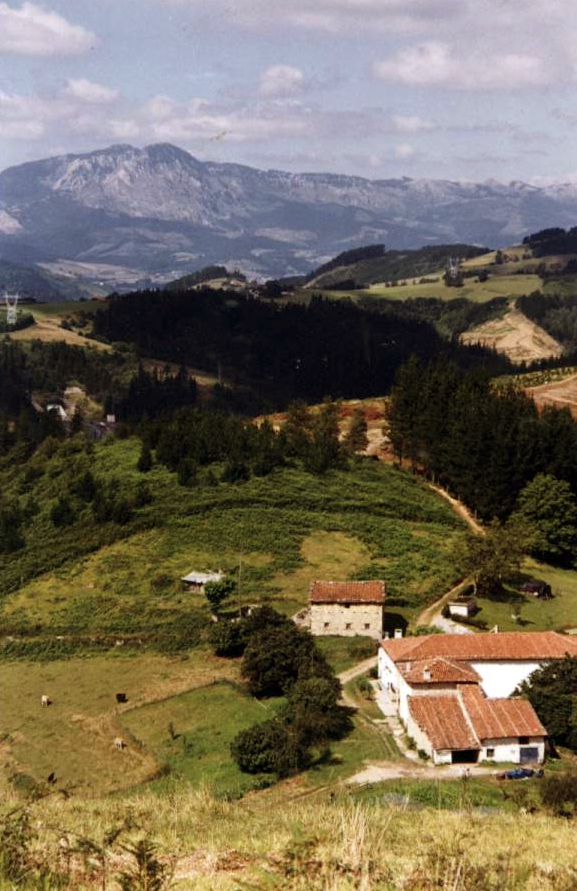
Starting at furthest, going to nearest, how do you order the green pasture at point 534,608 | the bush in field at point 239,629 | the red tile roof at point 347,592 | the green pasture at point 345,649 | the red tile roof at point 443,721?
the green pasture at point 534,608 < the red tile roof at point 347,592 < the green pasture at point 345,649 < the bush in field at point 239,629 < the red tile roof at point 443,721

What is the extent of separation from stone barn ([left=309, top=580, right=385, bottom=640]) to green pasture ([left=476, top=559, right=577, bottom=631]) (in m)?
6.42

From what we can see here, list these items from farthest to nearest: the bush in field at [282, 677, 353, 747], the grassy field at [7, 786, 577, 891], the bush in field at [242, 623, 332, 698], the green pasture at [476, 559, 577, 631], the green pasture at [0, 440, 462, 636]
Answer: the green pasture at [0, 440, 462, 636], the green pasture at [476, 559, 577, 631], the bush in field at [242, 623, 332, 698], the bush in field at [282, 677, 353, 747], the grassy field at [7, 786, 577, 891]

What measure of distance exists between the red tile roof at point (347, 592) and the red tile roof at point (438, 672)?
29.8 feet

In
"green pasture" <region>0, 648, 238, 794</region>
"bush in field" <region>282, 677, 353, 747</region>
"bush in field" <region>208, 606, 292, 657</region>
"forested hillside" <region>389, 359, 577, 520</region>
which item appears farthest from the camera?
"forested hillside" <region>389, 359, 577, 520</region>

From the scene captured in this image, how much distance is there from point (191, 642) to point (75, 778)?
15577mm

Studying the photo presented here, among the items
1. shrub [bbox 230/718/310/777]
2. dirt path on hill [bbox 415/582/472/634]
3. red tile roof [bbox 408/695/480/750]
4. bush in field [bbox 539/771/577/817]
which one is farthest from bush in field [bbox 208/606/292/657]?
bush in field [bbox 539/771/577/817]

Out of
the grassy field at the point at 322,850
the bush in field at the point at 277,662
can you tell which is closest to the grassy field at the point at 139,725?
the bush in field at the point at 277,662

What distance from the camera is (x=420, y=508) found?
228 feet

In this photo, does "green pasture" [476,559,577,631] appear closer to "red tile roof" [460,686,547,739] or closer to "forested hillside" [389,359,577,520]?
"forested hillside" [389,359,577,520]

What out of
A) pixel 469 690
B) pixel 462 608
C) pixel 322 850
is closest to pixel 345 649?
pixel 462 608

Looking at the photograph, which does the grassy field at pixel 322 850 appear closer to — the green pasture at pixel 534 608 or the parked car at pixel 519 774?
the parked car at pixel 519 774

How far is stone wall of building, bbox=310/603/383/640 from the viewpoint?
164 ft

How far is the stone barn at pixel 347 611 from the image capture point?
164 ft

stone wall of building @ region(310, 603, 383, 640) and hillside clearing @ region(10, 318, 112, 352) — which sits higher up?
hillside clearing @ region(10, 318, 112, 352)
